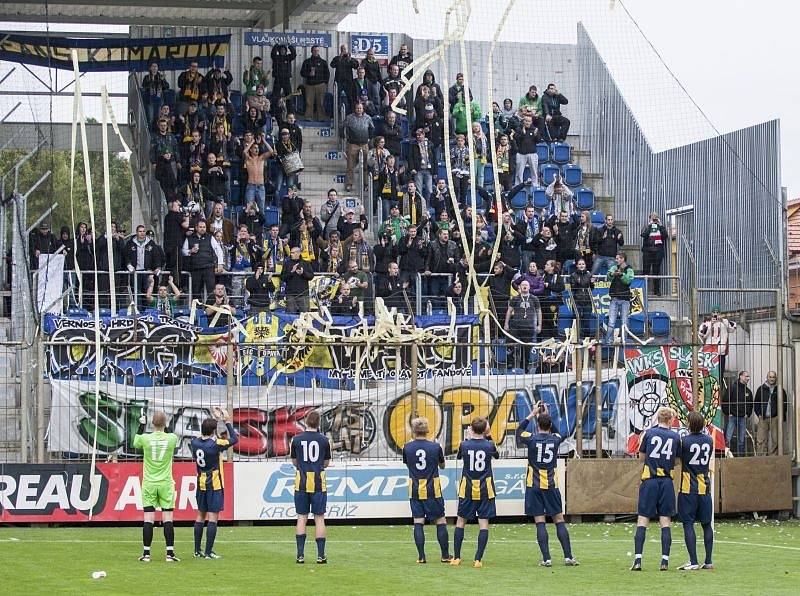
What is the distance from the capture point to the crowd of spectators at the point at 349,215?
24.9 meters

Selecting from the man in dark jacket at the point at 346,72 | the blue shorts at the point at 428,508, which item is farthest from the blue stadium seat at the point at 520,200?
the blue shorts at the point at 428,508

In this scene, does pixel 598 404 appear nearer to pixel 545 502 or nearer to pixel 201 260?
pixel 545 502

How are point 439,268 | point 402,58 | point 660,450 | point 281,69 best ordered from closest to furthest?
point 660,450 < point 439,268 < point 402,58 < point 281,69

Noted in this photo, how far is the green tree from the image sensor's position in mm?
26766

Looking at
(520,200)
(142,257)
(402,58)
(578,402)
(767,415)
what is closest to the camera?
(578,402)

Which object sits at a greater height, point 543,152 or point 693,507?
point 543,152

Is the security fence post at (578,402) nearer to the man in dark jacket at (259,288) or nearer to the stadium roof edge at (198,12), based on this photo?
the man in dark jacket at (259,288)

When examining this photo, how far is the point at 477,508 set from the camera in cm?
1503

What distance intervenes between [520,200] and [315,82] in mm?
5732

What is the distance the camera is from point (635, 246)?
3005cm

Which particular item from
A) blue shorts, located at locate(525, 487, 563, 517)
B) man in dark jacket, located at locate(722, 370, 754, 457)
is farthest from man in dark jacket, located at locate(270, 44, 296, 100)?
blue shorts, located at locate(525, 487, 563, 517)

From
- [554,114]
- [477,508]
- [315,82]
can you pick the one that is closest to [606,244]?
[554,114]

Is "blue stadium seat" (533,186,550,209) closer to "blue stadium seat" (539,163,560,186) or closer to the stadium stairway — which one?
"blue stadium seat" (539,163,560,186)

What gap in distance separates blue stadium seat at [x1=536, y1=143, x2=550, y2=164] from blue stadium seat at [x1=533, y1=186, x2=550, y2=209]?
4.94 feet
